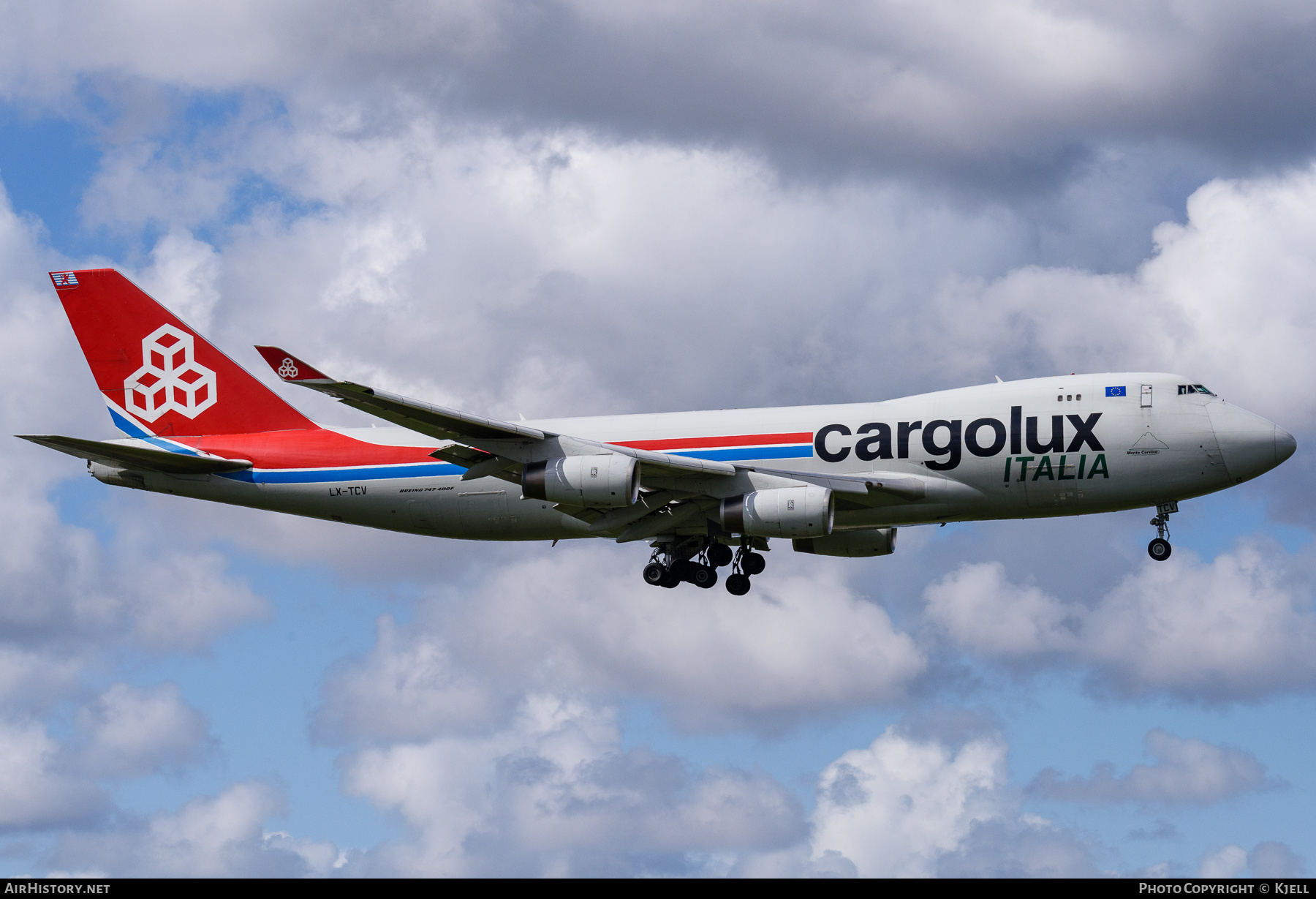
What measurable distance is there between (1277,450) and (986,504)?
9.11m

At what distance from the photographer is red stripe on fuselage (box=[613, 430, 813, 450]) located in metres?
48.4

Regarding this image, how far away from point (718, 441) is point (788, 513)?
486 cm

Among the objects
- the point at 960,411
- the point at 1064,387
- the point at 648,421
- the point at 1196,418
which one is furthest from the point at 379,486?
the point at 1196,418

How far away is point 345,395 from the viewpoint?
42.2 meters

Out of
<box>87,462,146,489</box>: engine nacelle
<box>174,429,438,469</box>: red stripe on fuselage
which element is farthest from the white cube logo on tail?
<box>87,462,146,489</box>: engine nacelle

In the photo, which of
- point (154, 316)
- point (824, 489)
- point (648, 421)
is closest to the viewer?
point (824, 489)

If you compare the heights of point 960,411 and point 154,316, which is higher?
point 154,316

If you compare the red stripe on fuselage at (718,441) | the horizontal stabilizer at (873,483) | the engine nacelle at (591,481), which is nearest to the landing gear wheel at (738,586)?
the red stripe on fuselage at (718,441)

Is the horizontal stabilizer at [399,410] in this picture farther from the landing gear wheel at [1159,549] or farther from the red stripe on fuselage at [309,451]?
the landing gear wheel at [1159,549]

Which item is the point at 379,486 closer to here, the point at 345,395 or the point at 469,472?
the point at 469,472

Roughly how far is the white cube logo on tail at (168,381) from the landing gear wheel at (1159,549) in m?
33.5

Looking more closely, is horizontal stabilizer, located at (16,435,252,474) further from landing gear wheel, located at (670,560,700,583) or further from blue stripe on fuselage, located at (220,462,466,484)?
landing gear wheel, located at (670,560,700,583)

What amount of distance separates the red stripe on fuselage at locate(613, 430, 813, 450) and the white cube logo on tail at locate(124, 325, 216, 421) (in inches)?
649

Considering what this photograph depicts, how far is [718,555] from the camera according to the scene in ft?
171
